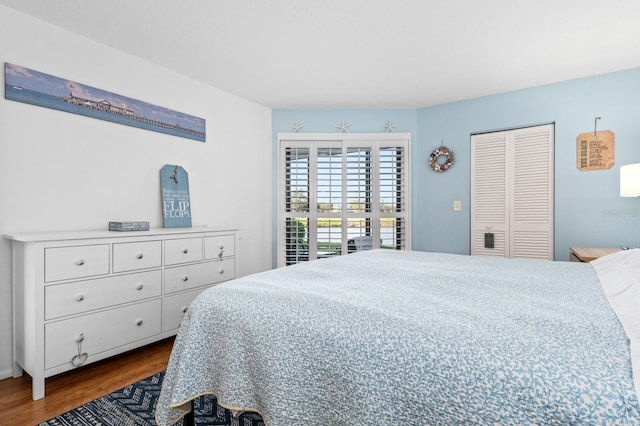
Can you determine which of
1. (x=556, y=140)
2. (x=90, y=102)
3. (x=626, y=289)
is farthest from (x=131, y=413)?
(x=556, y=140)

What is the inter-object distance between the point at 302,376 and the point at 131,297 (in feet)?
5.73

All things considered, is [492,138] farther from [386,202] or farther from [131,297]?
[131,297]

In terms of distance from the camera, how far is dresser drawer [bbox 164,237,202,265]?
2465mm

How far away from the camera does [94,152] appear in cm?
246

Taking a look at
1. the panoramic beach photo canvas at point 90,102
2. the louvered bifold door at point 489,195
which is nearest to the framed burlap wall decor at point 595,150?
the louvered bifold door at point 489,195

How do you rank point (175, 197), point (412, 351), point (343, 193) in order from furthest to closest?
point (343, 193) → point (175, 197) → point (412, 351)

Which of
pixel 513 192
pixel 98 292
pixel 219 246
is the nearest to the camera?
pixel 98 292

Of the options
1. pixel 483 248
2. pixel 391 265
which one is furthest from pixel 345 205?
pixel 391 265

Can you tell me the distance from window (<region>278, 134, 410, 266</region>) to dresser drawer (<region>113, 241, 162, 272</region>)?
1828 mm

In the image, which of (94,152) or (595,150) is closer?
(94,152)

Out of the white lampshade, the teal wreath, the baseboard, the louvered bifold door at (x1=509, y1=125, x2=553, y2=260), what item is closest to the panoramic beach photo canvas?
the baseboard

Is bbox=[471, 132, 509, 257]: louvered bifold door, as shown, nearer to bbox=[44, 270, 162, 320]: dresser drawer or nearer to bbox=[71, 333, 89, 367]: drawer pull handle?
bbox=[44, 270, 162, 320]: dresser drawer

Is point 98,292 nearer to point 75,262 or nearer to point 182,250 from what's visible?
point 75,262

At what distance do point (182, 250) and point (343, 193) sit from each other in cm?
207
